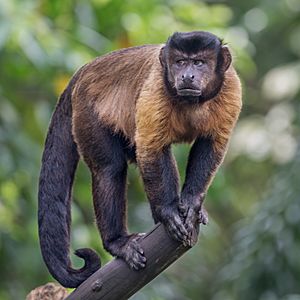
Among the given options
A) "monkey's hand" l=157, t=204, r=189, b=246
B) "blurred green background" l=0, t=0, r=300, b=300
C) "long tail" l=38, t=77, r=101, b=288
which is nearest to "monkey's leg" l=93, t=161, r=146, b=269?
"long tail" l=38, t=77, r=101, b=288

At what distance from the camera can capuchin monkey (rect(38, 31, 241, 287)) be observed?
556cm

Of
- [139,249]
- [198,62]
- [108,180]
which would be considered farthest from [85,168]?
[139,249]

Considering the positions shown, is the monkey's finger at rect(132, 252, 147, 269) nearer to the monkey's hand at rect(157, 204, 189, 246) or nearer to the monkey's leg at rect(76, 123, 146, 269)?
the monkey's hand at rect(157, 204, 189, 246)

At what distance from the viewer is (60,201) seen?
5.98 m

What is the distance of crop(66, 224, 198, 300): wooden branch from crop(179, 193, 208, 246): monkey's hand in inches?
6.8

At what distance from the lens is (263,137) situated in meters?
11.7

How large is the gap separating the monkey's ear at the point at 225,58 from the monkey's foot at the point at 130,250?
96 cm

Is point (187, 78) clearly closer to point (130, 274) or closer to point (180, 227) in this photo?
point (180, 227)

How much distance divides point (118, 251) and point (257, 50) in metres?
8.55

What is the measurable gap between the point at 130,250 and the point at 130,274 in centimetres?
19

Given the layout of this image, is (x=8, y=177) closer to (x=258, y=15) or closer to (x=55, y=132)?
(x=55, y=132)

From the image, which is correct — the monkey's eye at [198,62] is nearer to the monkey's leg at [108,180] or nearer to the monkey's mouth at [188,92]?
the monkey's mouth at [188,92]

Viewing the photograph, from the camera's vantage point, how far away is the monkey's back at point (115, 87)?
19.2 ft

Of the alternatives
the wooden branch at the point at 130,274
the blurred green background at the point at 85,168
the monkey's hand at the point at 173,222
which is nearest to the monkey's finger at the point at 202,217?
the monkey's hand at the point at 173,222
